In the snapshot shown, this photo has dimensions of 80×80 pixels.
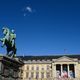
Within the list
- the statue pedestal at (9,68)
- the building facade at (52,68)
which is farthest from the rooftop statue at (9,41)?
the building facade at (52,68)

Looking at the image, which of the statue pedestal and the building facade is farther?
the building facade

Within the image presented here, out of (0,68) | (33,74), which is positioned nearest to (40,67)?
(33,74)

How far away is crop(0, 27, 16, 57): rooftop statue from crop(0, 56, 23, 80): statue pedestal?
218 cm

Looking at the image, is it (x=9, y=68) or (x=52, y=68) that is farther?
(x=52, y=68)

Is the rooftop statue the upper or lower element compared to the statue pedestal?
upper

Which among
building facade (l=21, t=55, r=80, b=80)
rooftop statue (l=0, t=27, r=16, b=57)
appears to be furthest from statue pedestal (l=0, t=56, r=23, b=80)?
building facade (l=21, t=55, r=80, b=80)

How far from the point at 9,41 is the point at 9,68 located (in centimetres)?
562

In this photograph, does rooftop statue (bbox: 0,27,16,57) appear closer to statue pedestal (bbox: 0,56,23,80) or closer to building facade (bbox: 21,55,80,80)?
statue pedestal (bbox: 0,56,23,80)

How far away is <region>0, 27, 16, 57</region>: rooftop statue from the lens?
32.4m

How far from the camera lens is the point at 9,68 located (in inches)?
1130

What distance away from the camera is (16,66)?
31188 millimetres

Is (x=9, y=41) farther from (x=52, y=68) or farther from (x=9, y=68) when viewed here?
(x=52, y=68)

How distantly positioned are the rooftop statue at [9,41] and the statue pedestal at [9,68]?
2175mm

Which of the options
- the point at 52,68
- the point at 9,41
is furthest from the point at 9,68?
the point at 52,68
